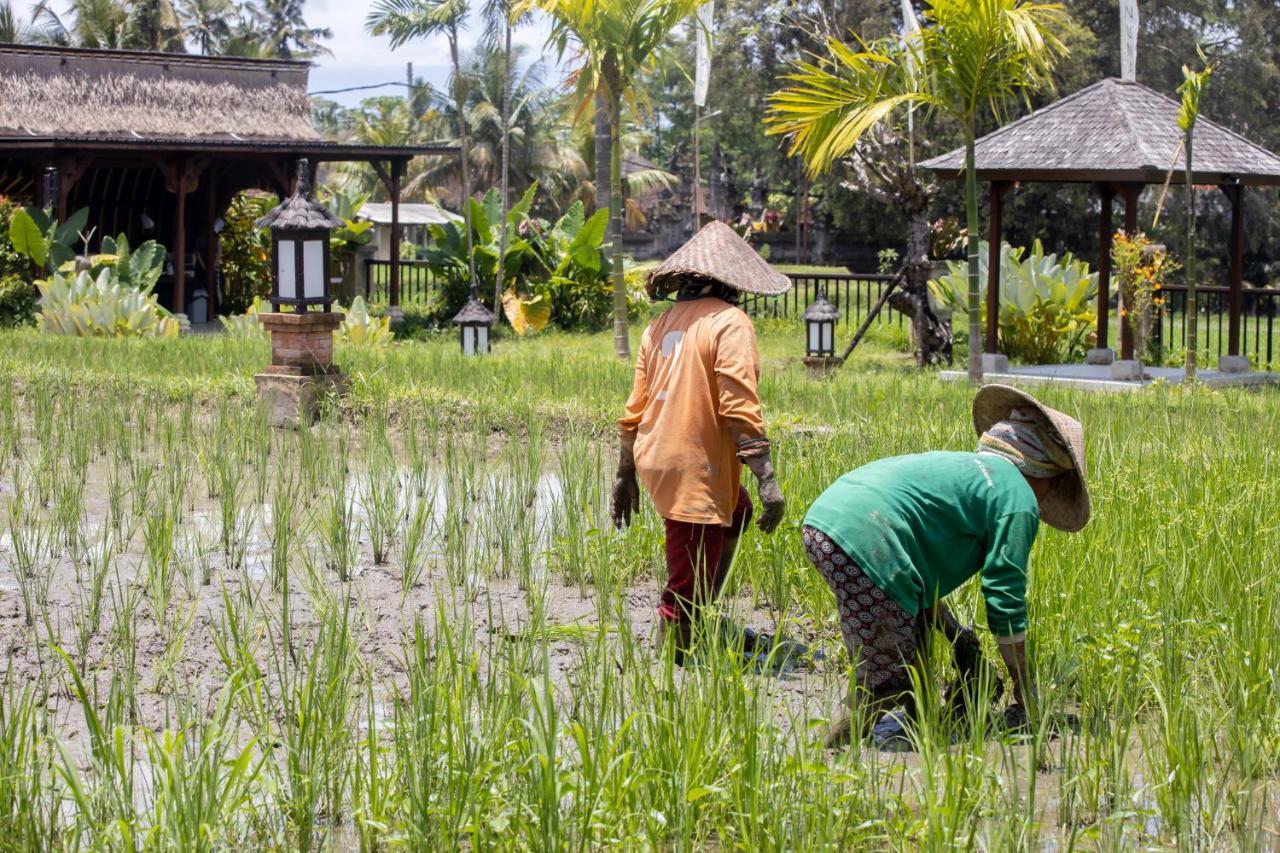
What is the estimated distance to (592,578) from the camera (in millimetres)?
5641

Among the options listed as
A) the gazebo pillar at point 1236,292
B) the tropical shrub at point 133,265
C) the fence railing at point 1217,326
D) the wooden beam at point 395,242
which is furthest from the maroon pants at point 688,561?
the wooden beam at point 395,242

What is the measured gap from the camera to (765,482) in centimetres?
458

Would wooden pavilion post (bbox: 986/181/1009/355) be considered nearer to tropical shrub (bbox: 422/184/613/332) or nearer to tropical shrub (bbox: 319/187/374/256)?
tropical shrub (bbox: 422/184/613/332)

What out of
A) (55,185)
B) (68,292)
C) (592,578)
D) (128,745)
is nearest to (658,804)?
(128,745)

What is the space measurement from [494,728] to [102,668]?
1440 millimetres

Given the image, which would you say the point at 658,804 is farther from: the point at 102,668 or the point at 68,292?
the point at 68,292

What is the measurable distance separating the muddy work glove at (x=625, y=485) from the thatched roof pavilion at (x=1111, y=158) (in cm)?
868

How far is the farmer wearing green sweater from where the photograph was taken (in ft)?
12.5

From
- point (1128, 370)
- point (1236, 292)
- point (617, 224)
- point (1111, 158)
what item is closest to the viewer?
point (1128, 370)

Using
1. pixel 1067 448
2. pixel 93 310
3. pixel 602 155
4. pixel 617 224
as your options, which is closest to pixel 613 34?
pixel 617 224

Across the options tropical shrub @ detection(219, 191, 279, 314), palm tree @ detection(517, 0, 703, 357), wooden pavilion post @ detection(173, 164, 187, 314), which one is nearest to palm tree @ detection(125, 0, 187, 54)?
tropical shrub @ detection(219, 191, 279, 314)

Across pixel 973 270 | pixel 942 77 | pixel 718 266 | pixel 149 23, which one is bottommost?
pixel 718 266

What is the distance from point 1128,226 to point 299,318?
731 centimetres

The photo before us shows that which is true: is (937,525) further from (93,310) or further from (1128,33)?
(93,310)
